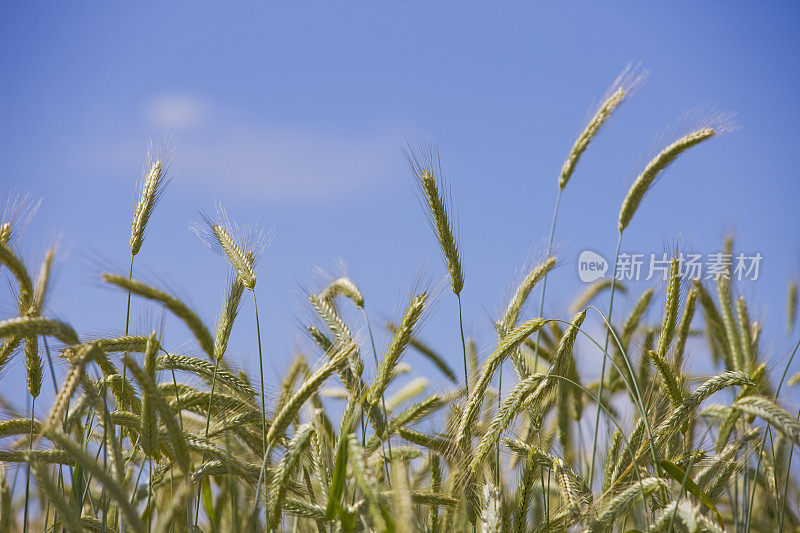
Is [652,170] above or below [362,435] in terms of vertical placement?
above

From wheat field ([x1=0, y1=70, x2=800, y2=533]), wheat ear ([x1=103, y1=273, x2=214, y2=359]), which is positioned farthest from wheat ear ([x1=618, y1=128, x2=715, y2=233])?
wheat ear ([x1=103, y1=273, x2=214, y2=359])

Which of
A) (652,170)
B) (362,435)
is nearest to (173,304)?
(362,435)

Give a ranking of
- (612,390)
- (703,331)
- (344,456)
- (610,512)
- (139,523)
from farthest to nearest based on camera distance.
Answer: (703,331) → (612,390) → (610,512) → (344,456) → (139,523)

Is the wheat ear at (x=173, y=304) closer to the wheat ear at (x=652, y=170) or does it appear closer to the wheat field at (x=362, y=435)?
the wheat field at (x=362, y=435)

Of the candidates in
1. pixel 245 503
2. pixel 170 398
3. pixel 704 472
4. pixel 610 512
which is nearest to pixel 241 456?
pixel 170 398

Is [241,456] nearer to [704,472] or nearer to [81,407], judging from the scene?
[81,407]

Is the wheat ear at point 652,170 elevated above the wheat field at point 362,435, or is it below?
above

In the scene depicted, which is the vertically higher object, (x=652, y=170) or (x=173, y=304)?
(x=652, y=170)

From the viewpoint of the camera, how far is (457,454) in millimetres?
2473

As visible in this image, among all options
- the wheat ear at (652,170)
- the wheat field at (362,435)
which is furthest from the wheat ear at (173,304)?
the wheat ear at (652,170)

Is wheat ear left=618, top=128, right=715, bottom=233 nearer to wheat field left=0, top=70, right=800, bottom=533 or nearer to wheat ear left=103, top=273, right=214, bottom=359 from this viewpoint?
wheat field left=0, top=70, right=800, bottom=533

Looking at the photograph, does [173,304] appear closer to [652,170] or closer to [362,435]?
[362,435]

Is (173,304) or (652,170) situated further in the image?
(652,170)

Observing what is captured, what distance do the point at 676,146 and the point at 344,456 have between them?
8.67 ft
